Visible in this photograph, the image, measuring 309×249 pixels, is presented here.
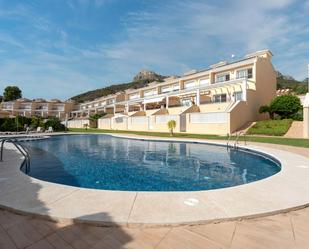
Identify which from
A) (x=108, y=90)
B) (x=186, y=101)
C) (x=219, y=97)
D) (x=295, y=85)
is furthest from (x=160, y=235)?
(x=108, y=90)

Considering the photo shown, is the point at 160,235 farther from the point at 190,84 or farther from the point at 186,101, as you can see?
the point at 190,84

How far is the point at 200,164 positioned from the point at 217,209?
724cm

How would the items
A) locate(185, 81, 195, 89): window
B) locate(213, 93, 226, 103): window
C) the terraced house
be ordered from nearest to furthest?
1. the terraced house
2. locate(213, 93, 226, 103): window
3. locate(185, 81, 195, 89): window

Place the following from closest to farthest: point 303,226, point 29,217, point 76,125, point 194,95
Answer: point 303,226, point 29,217, point 194,95, point 76,125

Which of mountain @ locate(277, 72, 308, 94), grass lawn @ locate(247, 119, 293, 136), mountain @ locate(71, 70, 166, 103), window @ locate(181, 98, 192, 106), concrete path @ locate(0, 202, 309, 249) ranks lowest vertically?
concrete path @ locate(0, 202, 309, 249)

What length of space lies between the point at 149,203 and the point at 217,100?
111ft

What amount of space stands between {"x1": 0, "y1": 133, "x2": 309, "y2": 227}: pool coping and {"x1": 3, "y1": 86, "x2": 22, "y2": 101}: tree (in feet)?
333

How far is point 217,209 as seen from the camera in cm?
451

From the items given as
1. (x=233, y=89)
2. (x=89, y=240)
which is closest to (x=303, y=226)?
(x=89, y=240)

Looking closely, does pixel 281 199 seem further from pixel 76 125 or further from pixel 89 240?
pixel 76 125

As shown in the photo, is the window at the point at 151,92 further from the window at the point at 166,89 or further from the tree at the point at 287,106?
the tree at the point at 287,106

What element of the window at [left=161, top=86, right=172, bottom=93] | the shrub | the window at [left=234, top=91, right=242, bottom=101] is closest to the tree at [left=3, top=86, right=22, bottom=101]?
the shrub

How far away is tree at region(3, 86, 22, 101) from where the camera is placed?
90.7 m

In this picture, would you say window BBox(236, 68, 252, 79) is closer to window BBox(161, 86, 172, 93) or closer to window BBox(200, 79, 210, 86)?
window BBox(200, 79, 210, 86)
